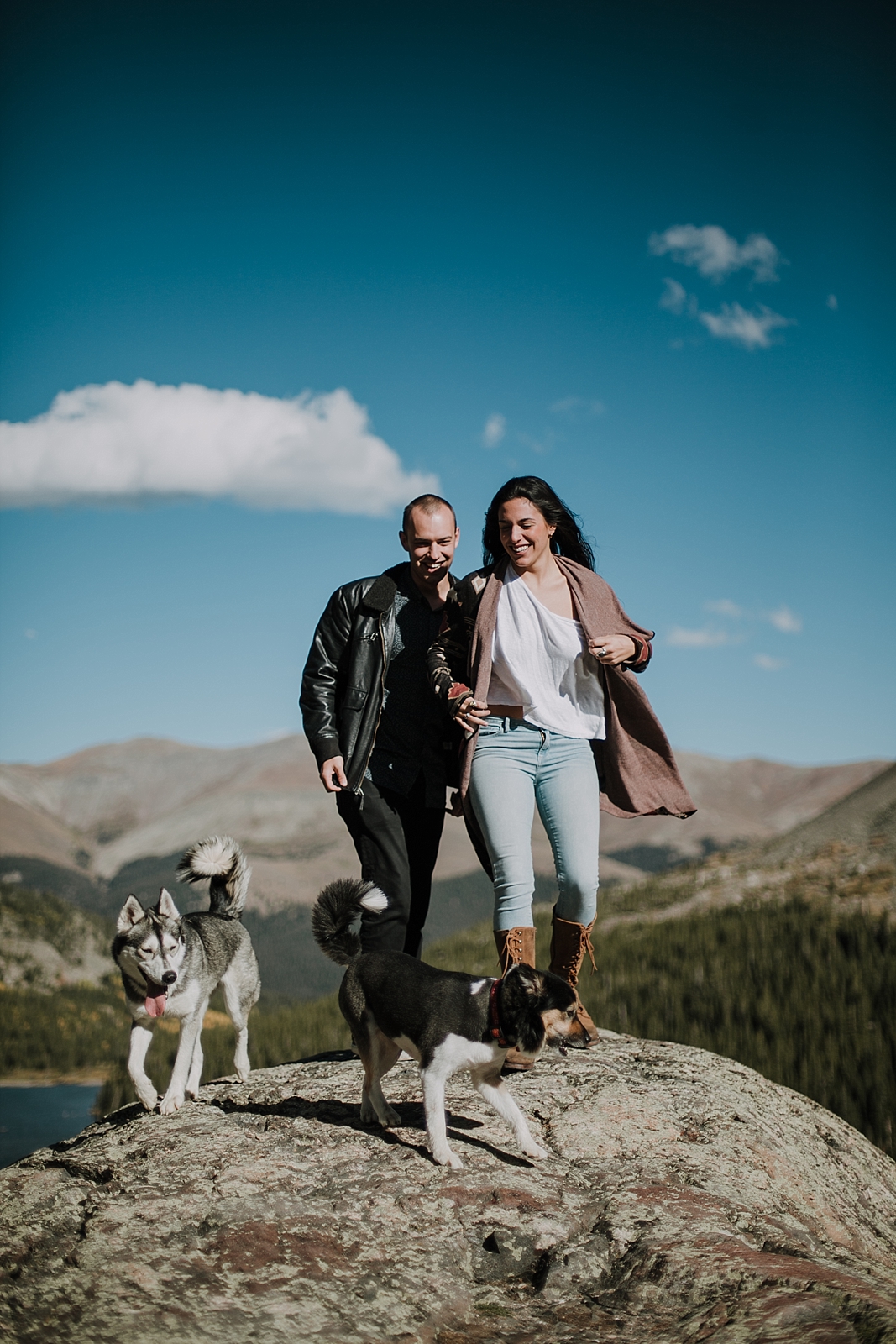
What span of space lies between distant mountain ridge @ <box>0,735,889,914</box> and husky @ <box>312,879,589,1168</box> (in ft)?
48.9

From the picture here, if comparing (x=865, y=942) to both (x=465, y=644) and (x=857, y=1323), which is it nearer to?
(x=465, y=644)

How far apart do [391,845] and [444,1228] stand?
181 centimetres

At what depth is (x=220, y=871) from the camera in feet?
17.7

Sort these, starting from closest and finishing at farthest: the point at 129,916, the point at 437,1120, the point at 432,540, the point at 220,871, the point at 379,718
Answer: the point at 437,1120 → the point at 129,916 → the point at 432,540 → the point at 379,718 → the point at 220,871

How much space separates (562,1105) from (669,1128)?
0.48m

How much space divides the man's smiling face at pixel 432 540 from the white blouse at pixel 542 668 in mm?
324

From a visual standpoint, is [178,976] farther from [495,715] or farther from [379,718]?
[495,715]

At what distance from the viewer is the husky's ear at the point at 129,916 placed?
14.6 ft

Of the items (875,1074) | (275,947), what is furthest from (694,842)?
(875,1074)

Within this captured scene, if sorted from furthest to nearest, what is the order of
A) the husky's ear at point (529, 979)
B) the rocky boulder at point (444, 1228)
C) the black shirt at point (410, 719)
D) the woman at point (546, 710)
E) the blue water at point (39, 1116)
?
the blue water at point (39, 1116) → the black shirt at point (410, 719) → the woman at point (546, 710) → the husky's ear at point (529, 979) → the rocky boulder at point (444, 1228)

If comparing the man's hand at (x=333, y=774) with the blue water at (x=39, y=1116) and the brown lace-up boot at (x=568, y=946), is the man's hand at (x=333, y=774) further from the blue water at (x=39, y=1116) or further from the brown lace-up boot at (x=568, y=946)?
the blue water at (x=39, y=1116)

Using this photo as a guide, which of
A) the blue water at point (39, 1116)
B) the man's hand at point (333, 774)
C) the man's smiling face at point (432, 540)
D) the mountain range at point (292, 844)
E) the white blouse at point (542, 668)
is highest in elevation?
the man's smiling face at point (432, 540)

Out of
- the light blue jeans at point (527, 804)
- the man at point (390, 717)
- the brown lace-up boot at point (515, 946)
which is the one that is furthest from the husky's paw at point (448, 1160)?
the man at point (390, 717)

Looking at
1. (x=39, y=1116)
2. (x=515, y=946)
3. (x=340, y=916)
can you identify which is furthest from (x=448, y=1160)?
(x=39, y=1116)
